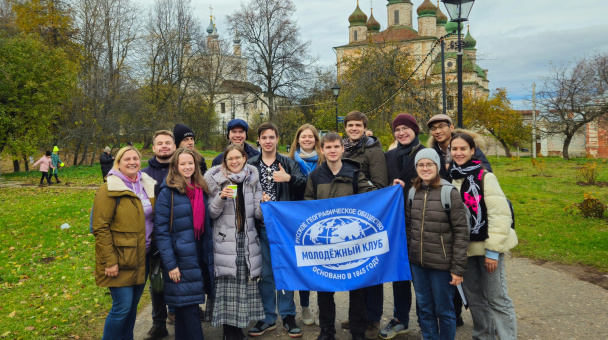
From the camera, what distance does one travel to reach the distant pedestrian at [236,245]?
4133 mm

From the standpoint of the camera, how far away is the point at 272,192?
180 inches

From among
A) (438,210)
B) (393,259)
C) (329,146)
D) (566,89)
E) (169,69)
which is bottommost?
(393,259)

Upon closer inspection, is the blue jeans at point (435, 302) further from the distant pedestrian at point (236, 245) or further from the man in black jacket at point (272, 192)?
the distant pedestrian at point (236, 245)

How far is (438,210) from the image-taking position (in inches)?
145

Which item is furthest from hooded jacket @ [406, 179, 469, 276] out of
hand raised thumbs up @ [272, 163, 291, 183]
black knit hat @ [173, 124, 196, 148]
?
black knit hat @ [173, 124, 196, 148]

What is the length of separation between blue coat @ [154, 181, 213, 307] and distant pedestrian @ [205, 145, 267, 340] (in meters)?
0.29

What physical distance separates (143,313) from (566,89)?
35612 mm

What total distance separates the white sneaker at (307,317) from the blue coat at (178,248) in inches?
57.1

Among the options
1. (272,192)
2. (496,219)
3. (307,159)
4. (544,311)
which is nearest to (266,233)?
(272,192)

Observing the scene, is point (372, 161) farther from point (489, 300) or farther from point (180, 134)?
point (180, 134)

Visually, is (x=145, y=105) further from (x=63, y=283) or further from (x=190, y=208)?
(x=190, y=208)

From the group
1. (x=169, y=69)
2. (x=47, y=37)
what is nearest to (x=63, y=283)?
(x=47, y=37)

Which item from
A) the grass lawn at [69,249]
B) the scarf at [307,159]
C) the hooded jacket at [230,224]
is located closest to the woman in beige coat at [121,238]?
the hooded jacket at [230,224]

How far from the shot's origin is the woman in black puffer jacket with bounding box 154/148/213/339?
3.84 m
